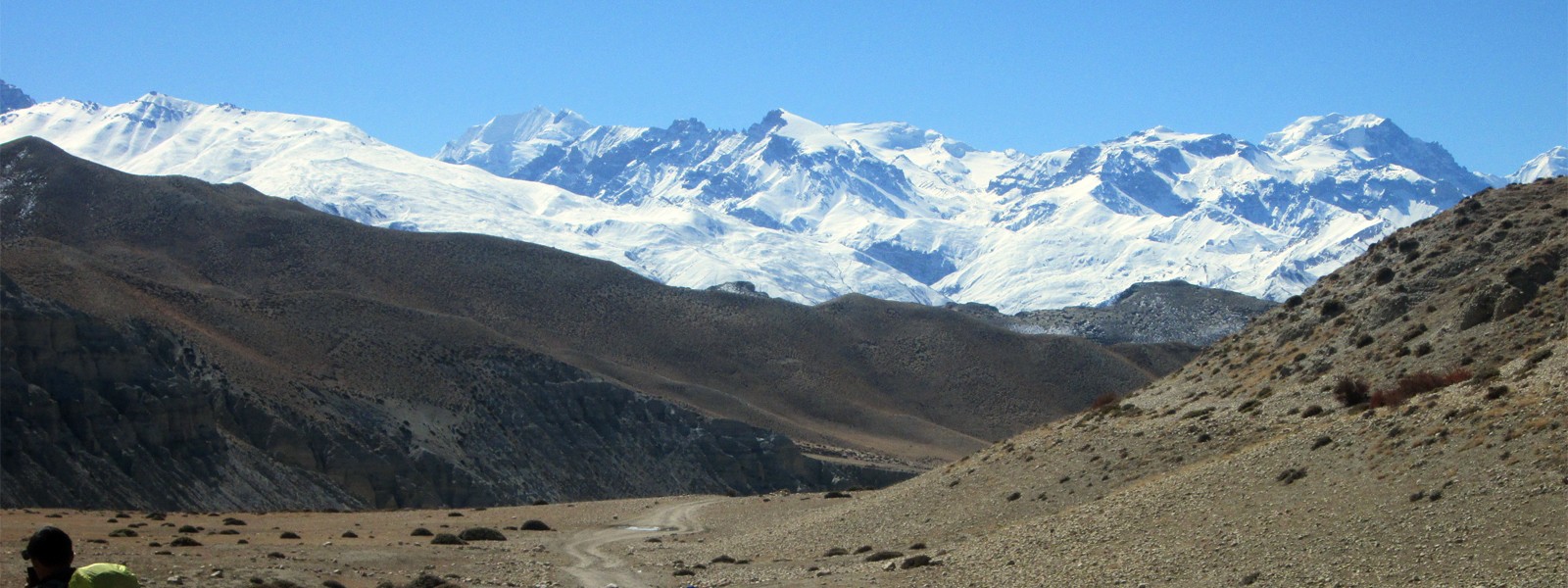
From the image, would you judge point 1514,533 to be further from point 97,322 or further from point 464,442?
point 464,442

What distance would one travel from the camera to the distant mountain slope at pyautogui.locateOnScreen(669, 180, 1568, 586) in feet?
64.3

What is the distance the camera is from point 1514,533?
18125mm

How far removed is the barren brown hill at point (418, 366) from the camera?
214 ft

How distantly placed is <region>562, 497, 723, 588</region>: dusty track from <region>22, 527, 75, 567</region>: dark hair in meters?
18.1

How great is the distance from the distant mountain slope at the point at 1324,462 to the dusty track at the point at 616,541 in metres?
2.17

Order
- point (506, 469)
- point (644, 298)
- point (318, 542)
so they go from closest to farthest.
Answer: point (318, 542)
point (506, 469)
point (644, 298)

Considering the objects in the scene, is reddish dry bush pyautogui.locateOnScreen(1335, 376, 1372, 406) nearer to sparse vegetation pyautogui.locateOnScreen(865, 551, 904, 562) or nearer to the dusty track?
sparse vegetation pyautogui.locateOnScreen(865, 551, 904, 562)

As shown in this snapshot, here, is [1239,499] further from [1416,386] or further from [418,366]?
[418,366]

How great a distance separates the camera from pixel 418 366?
9744 cm

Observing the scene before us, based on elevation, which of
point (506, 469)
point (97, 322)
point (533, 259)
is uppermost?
point (533, 259)

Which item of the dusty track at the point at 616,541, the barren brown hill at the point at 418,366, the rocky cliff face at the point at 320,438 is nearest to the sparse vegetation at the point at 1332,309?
the dusty track at the point at 616,541

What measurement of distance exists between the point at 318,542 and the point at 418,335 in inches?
2794

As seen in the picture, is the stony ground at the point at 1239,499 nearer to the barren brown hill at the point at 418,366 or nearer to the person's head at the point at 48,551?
the person's head at the point at 48,551

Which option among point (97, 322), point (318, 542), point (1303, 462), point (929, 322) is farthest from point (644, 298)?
point (1303, 462)
